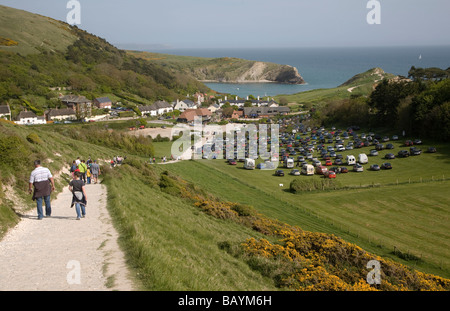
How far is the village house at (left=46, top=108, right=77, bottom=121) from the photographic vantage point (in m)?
84.6

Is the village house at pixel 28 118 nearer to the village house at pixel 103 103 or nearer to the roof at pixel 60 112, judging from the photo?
the roof at pixel 60 112

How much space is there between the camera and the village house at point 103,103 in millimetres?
101419

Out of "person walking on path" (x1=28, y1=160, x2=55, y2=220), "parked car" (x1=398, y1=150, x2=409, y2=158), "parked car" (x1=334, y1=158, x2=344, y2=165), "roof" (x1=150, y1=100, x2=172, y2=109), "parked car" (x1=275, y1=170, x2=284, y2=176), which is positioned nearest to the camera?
"person walking on path" (x1=28, y1=160, x2=55, y2=220)

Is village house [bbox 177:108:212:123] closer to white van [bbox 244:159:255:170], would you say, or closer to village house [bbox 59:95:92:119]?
village house [bbox 59:95:92:119]

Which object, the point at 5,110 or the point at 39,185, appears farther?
the point at 5,110

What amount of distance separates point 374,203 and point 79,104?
7921cm

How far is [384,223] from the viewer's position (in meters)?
25.6

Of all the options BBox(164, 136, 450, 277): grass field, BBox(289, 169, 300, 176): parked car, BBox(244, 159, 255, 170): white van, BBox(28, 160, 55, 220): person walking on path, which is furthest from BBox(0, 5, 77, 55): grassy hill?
BBox(28, 160, 55, 220): person walking on path

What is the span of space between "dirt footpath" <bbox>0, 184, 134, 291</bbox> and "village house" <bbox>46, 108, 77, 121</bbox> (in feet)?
264

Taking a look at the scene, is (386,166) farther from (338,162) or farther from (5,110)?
(5,110)

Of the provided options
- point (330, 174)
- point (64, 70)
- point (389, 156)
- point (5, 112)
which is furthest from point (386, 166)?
point (64, 70)

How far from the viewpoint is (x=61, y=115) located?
8625cm

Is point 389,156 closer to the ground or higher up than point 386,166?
higher up

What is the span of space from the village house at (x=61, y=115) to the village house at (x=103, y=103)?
13016 millimetres
